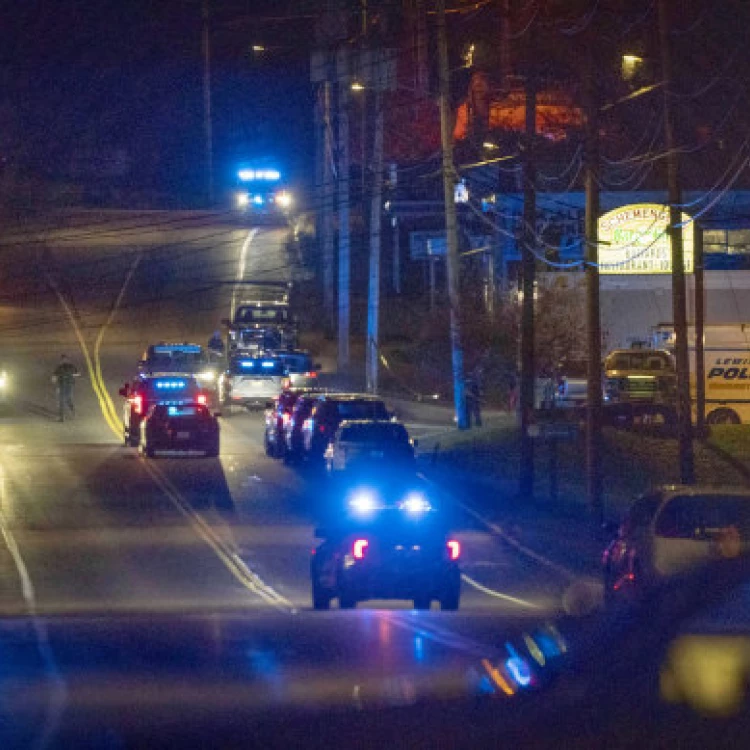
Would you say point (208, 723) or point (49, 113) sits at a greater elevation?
point (49, 113)

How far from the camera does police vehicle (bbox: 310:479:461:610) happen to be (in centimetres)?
1590

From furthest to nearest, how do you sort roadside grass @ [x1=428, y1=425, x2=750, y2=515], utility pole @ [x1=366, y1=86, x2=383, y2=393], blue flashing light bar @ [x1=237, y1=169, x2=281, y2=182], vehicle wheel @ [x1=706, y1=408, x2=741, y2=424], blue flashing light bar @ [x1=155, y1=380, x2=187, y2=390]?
→ blue flashing light bar @ [x1=237, y1=169, x2=281, y2=182] < utility pole @ [x1=366, y1=86, x2=383, y2=393] < vehicle wheel @ [x1=706, y1=408, x2=741, y2=424] < blue flashing light bar @ [x1=155, y1=380, x2=187, y2=390] < roadside grass @ [x1=428, y1=425, x2=750, y2=515]

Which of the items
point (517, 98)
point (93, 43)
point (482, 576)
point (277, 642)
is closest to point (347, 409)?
point (482, 576)

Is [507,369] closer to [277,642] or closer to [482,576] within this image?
[482,576]

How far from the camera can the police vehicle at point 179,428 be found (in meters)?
33.0

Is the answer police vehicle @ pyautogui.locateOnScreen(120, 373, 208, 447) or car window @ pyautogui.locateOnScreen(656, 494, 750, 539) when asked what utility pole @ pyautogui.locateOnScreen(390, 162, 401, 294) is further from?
car window @ pyautogui.locateOnScreen(656, 494, 750, 539)

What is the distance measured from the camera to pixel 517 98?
6931 centimetres

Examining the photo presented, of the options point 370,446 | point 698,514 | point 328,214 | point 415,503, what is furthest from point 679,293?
point 328,214

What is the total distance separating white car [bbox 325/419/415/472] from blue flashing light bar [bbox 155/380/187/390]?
838 centimetres

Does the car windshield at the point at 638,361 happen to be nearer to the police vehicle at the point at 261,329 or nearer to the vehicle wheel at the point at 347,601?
the police vehicle at the point at 261,329

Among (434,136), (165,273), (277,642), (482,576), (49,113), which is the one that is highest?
(49,113)

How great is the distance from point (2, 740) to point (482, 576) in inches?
603

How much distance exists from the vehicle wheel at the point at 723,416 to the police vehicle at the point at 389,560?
25.3m

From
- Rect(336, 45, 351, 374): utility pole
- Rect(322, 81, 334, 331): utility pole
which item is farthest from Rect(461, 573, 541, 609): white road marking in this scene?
Rect(322, 81, 334, 331): utility pole
